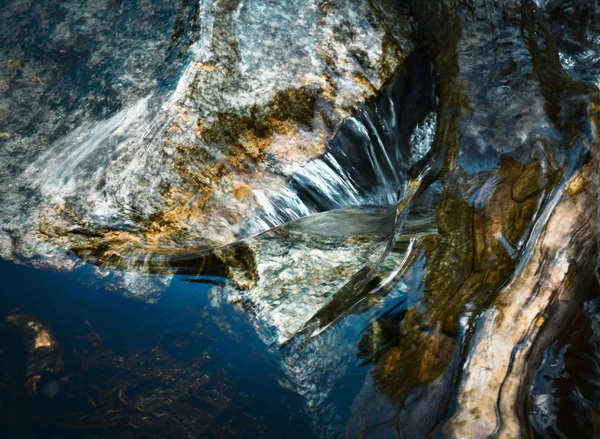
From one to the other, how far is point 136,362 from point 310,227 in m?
1.34

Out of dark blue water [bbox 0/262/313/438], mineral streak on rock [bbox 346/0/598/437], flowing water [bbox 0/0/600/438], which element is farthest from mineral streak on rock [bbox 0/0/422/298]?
mineral streak on rock [bbox 346/0/598/437]

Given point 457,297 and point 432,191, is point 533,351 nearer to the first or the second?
point 457,297

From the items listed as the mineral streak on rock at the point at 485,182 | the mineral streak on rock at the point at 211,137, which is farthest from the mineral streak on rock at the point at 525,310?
the mineral streak on rock at the point at 211,137

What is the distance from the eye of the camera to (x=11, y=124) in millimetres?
3695

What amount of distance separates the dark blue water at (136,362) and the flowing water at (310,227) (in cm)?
1

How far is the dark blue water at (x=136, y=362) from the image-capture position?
2.51m

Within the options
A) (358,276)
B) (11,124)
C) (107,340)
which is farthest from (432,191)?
(11,124)

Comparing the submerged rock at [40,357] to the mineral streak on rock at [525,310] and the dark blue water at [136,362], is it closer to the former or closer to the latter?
the dark blue water at [136,362]

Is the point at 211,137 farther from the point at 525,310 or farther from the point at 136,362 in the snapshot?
the point at 525,310

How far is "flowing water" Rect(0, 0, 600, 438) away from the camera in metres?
2.11

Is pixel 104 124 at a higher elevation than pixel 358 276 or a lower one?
higher

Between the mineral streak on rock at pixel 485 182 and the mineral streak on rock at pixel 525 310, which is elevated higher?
the mineral streak on rock at pixel 485 182

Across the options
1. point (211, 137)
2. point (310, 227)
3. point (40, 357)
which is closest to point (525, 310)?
point (310, 227)

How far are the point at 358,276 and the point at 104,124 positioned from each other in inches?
80.7
